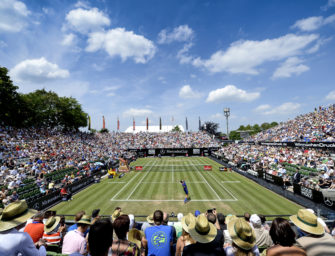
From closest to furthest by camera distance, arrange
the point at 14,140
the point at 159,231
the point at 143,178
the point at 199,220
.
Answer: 1. the point at 199,220
2. the point at 159,231
3. the point at 143,178
4. the point at 14,140

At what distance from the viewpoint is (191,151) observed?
1948 inches

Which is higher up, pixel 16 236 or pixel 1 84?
pixel 1 84

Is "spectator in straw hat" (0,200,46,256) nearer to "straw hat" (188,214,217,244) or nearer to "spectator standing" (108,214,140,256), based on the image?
"spectator standing" (108,214,140,256)

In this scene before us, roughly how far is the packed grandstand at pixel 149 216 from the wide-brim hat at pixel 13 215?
0.05ft

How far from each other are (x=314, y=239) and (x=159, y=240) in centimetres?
287

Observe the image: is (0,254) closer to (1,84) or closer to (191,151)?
(1,84)

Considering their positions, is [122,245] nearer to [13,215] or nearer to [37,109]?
[13,215]

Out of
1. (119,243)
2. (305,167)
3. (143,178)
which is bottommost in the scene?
(143,178)

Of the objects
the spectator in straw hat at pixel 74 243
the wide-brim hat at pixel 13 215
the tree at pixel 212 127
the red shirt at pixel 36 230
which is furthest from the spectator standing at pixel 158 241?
the tree at pixel 212 127

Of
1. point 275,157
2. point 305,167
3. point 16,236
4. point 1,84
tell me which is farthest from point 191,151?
point 16,236

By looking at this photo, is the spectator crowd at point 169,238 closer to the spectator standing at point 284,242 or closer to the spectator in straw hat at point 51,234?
the spectator standing at point 284,242

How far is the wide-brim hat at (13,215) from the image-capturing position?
2.83 m

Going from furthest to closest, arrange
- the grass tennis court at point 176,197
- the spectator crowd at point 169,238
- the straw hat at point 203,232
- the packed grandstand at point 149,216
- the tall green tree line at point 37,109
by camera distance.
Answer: the tall green tree line at point 37,109
the grass tennis court at point 176,197
the straw hat at point 203,232
the packed grandstand at point 149,216
the spectator crowd at point 169,238

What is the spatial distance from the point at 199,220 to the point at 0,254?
10.4 feet
